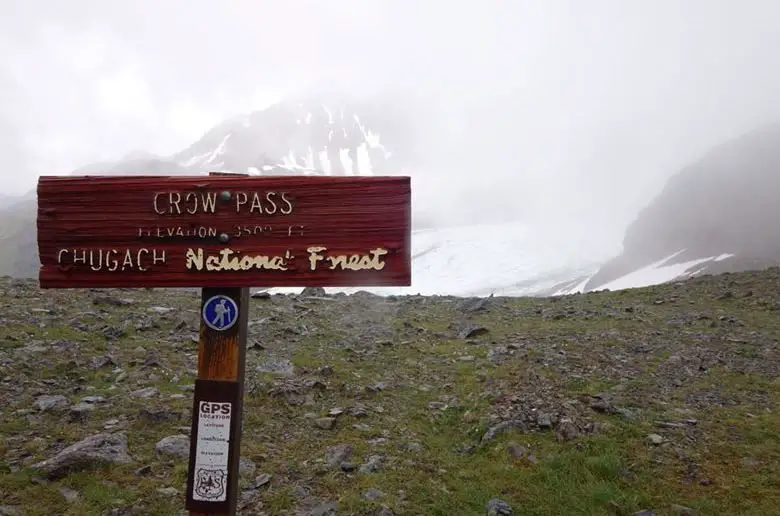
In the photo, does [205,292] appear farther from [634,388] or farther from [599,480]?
[634,388]

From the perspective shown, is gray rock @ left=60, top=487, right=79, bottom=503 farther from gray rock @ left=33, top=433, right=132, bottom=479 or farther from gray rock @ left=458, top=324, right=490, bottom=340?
gray rock @ left=458, top=324, right=490, bottom=340

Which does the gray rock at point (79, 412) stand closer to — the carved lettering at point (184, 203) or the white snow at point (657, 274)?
the carved lettering at point (184, 203)

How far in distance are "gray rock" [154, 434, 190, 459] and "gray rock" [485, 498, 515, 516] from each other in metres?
4.18

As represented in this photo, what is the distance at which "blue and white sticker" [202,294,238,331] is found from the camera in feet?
15.9

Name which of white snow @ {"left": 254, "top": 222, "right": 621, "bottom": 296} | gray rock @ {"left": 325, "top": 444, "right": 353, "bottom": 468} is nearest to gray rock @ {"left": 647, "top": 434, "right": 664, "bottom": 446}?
gray rock @ {"left": 325, "top": 444, "right": 353, "bottom": 468}

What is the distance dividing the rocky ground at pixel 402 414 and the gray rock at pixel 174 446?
0.03m

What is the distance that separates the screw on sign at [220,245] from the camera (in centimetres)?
468

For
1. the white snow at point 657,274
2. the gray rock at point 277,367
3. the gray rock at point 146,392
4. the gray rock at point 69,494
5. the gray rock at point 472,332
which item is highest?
the white snow at point 657,274

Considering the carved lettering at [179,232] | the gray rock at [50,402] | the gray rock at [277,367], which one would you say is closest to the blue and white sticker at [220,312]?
the carved lettering at [179,232]

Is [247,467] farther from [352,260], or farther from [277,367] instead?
[352,260]

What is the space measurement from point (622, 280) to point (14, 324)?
7219 cm

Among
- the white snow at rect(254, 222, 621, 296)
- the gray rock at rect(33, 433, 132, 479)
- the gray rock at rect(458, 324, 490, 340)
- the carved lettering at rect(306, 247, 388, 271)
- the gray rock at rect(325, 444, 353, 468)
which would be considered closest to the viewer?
the carved lettering at rect(306, 247, 388, 271)

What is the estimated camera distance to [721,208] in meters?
94.6

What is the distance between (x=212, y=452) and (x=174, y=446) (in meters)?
3.58
